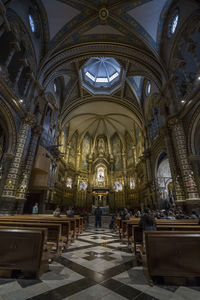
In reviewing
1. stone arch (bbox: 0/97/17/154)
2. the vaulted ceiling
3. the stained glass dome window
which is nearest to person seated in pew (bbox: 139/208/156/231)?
stone arch (bbox: 0/97/17/154)

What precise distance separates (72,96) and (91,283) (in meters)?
21.8

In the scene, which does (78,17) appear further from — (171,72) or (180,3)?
(171,72)

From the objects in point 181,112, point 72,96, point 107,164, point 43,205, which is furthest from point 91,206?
point 181,112

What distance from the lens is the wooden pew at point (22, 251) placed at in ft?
8.26

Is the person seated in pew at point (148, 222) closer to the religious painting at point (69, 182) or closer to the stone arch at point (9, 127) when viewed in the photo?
the stone arch at point (9, 127)

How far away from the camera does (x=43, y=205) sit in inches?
530

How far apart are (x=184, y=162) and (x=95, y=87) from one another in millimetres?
19213

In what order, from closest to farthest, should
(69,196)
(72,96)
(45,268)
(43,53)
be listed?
1. (45,268)
2. (43,53)
3. (72,96)
4. (69,196)

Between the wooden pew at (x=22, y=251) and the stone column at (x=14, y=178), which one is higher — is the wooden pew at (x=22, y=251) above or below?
Answer: below

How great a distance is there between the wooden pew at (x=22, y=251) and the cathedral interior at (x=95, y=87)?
7136 mm

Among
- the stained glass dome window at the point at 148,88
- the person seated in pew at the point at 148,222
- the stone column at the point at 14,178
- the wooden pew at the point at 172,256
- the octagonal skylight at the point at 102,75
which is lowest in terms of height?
the wooden pew at the point at 172,256

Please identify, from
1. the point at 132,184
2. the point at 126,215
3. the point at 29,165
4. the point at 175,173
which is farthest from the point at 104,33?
the point at 132,184

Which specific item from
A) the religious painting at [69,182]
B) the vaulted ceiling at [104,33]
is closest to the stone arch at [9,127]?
the vaulted ceiling at [104,33]

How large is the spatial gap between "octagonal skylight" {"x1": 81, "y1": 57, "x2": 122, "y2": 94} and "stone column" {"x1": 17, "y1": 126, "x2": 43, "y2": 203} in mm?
13662
